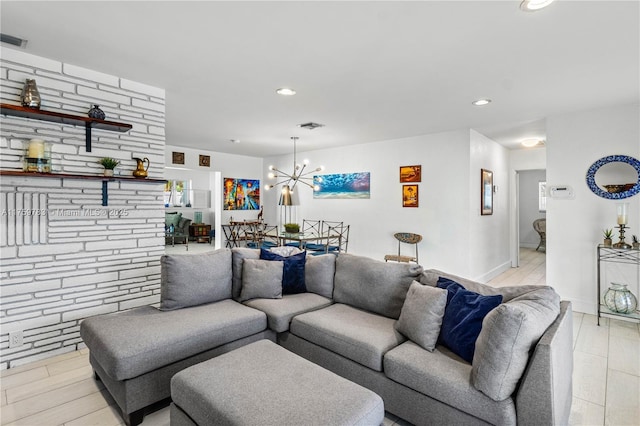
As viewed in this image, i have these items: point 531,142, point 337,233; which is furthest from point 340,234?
point 531,142

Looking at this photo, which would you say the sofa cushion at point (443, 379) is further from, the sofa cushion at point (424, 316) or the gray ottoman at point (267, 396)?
the gray ottoman at point (267, 396)

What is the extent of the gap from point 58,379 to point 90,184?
5.18ft

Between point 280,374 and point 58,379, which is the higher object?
point 280,374

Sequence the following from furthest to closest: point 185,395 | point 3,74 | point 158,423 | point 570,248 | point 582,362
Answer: point 570,248, point 582,362, point 3,74, point 158,423, point 185,395

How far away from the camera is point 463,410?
1698 mm

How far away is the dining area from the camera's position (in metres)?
5.89

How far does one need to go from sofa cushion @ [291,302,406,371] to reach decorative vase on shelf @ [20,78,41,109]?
2.64 meters

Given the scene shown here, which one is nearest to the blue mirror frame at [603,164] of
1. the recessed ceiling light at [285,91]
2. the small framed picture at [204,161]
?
the recessed ceiling light at [285,91]

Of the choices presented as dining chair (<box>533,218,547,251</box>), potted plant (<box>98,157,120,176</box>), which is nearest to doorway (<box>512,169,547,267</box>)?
dining chair (<box>533,218,547,251</box>)

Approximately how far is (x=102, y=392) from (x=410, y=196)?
5.01 m

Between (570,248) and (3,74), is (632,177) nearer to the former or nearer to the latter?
(570,248)

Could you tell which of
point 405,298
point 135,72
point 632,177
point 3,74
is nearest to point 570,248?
point 632,177

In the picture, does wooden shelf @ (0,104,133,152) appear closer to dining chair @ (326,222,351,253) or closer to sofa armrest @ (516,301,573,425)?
sofa armrest @ (516,301,573,425)

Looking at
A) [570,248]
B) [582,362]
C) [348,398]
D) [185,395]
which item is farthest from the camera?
[570,248]
